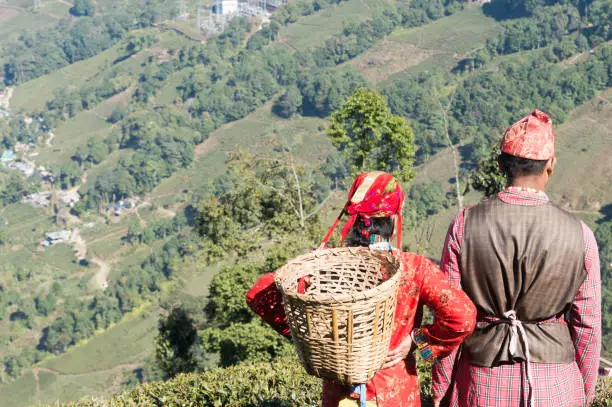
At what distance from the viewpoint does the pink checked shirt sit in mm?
2402

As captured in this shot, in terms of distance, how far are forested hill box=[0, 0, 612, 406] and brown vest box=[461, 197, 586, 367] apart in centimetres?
226

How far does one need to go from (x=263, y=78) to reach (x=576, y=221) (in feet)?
304

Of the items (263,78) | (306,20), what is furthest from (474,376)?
(306,20)

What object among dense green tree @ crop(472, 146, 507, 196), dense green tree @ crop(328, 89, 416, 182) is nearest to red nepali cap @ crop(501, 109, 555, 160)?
dense green tree @ crop(472, 146, 507, 196)

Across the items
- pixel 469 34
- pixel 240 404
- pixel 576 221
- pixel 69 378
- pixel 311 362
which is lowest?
pixel 69 378

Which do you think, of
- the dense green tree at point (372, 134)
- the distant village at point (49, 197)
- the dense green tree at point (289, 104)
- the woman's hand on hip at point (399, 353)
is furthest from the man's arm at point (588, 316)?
the dense green tree at point (289, 104)

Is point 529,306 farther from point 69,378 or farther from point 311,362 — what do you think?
point 69,378

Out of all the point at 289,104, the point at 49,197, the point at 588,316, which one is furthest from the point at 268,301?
the point at 289,104

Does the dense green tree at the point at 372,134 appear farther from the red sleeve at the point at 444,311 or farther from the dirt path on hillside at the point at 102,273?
the dirt path on hillside at the point at 102,273

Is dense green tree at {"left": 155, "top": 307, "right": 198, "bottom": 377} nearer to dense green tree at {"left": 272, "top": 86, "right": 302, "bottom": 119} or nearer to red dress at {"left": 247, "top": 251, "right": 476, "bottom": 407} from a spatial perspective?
red dress at {"left": 247, "top": 251, "right": 476, "bottom": 407}

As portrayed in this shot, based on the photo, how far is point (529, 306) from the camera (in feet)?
7.80

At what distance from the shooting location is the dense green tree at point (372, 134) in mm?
13070

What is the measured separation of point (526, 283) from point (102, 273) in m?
63.3

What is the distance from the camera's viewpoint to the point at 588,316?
242 cm
